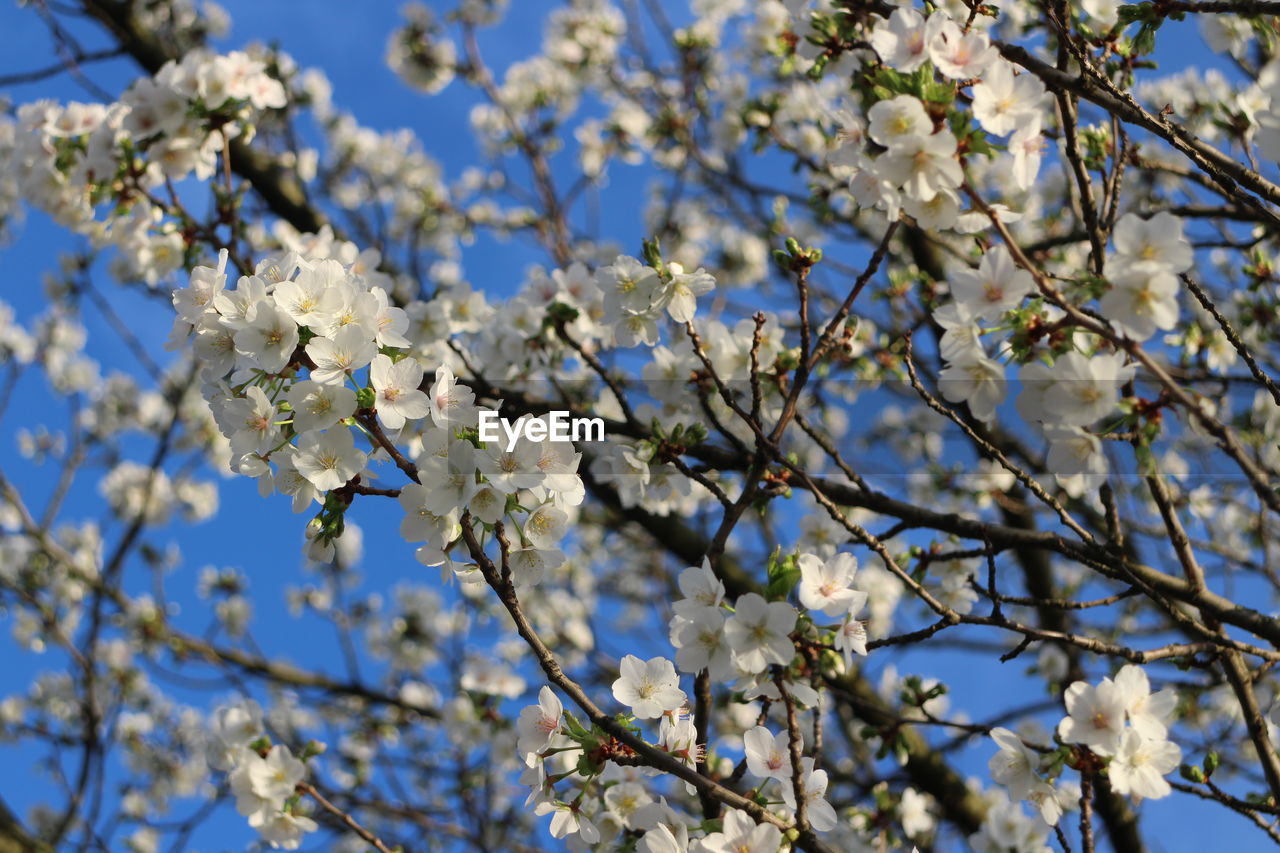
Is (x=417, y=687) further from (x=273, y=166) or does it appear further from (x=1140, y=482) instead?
(x=1140, y=482)

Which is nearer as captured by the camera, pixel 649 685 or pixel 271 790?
pixel 649 685

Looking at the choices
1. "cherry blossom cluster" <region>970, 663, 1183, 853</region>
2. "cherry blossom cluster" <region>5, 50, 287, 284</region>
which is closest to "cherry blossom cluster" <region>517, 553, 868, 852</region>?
"cherry blossom cluster" <region>970, 663, 1183, 853</region>

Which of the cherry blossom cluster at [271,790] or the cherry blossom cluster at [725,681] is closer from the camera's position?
the cherry blossom cluster at [725,681]

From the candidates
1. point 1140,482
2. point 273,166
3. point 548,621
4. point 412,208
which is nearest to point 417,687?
point 548,621

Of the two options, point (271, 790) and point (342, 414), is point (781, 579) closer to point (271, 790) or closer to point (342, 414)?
point (342, 414)

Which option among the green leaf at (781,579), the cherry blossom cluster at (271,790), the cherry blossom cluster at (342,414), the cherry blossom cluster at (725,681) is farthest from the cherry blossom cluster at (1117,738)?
the cherry blossom cluster at (271,790)

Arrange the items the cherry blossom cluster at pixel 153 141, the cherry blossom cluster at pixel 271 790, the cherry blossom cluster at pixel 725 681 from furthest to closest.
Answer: the cherry blossom cluster at pixel 153 141, the cherry blossom cluster at pixel 271 790, the cherry blossom cluster at pixel 725 681

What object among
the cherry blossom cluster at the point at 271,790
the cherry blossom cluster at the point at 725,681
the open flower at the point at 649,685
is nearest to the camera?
the cherry blossom cluster at the point at 725,681

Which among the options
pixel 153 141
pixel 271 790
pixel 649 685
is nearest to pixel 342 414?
pixel 649 685

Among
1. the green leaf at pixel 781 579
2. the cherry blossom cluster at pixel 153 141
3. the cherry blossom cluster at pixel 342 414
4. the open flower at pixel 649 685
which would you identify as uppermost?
the cherry blossom cluster at pixel 153 141

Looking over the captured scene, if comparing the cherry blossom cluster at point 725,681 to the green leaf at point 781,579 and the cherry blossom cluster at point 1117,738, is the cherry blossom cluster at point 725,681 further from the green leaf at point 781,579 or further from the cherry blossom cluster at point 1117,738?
the cherry blossom cluster at point 1117,738

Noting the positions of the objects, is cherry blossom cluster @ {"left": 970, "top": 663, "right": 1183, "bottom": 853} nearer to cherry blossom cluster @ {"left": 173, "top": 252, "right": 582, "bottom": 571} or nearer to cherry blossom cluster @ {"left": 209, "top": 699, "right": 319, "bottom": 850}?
cherry blossom cluster @ {"left": 173, "top": 252, "right": 582, "bottom": 571}

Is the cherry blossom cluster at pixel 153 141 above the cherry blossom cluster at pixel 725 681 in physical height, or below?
above

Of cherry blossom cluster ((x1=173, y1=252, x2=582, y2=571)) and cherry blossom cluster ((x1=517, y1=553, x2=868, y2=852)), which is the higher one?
cherry blossom cluster ((x1=173, y1=252, x2=582, y2=571))
